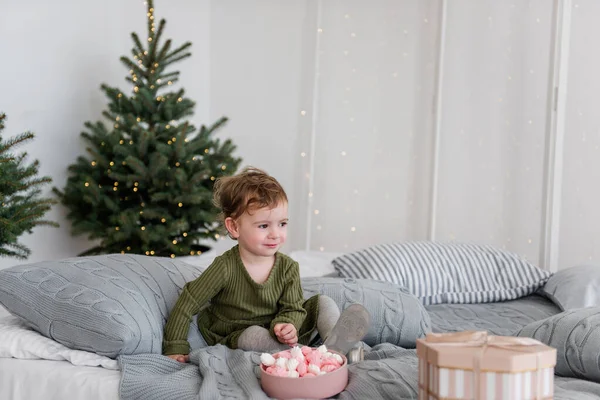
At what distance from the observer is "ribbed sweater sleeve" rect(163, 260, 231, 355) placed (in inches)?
75.7

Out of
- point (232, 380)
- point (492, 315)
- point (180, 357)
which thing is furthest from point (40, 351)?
point (492, 315)

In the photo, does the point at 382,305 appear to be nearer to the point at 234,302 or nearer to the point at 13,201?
the point at 234,302

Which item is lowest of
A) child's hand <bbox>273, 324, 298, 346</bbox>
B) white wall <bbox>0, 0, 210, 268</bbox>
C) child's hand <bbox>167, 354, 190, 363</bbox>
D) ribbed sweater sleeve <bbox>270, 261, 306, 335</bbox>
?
child's hand <bbox>167, 354, 190, 363</bbox>

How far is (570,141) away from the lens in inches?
134

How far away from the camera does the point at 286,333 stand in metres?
1.91

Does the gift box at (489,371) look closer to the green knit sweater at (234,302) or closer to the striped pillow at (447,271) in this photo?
the green knit sweater at (234,302)

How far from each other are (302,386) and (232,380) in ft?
0.63

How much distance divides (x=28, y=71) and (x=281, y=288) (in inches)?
74.2

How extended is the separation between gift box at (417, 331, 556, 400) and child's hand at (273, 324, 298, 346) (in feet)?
1.97

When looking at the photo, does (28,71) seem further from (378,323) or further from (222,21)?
(378,323)

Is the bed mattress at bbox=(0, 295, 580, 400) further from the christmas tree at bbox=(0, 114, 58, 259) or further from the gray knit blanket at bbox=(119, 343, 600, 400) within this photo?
the christmas tree at bbox=(0, 114, 58, 259)

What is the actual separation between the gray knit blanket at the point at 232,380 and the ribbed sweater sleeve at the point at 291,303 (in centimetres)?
17

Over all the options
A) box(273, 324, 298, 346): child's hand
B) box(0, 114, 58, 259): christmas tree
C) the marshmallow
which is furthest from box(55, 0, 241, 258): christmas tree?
the marshmallow

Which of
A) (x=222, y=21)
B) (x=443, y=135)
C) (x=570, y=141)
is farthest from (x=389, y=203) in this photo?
(x=222, y=21)
